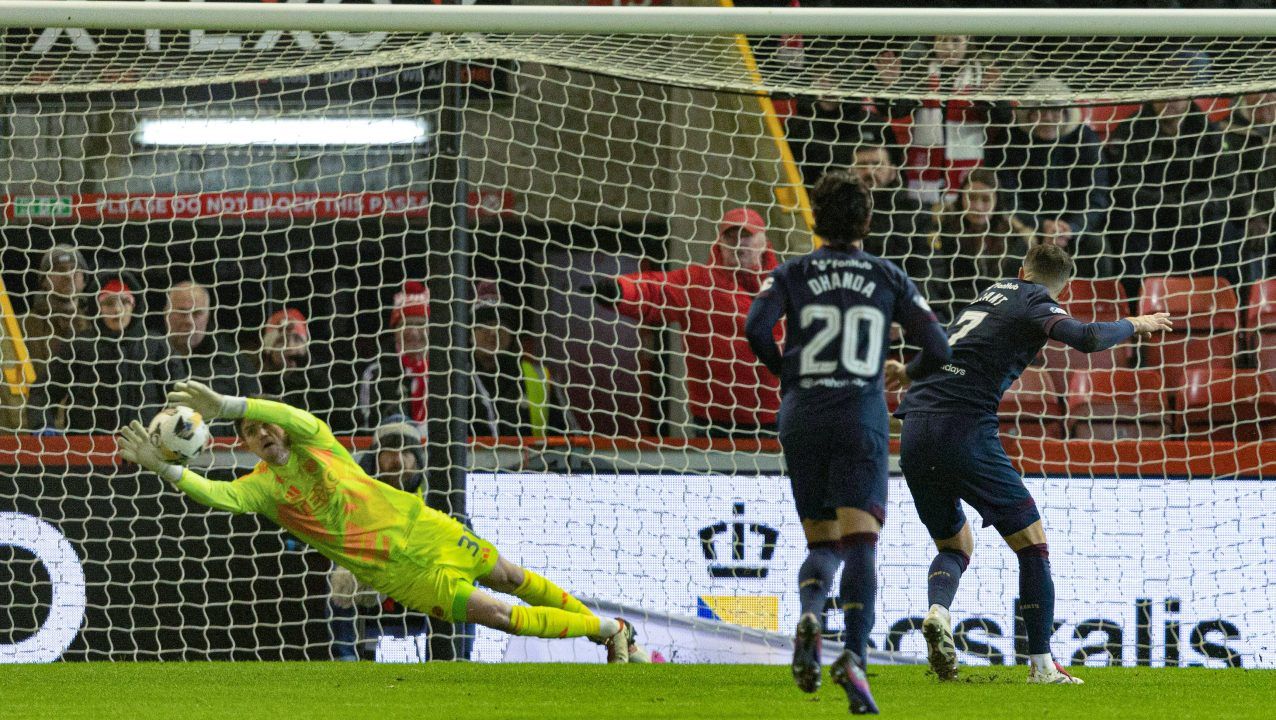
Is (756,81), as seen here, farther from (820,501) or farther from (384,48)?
(820,501)

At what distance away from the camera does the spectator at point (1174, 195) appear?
7.91 metres

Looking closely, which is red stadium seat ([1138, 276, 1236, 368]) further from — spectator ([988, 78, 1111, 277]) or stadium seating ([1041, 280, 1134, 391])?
spectator ([988, 78, 1111, 277])

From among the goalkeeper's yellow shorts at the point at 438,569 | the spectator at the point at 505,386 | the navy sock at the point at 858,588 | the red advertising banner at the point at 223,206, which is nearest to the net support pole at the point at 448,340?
the spectator at the point at 505,386

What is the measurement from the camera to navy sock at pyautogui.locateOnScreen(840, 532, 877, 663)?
156 inches

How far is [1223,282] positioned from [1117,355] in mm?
675

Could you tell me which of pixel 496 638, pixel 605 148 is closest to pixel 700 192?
pixel 605 148

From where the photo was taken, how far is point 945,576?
5125 millimetres

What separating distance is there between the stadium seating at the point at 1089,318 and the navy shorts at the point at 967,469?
8.93 feet

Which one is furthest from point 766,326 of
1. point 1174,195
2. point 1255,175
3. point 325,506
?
point 1255,175

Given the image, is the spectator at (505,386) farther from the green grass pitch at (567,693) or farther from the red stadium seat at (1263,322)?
the red stadium seat at (1263,322)

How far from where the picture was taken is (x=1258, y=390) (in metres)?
7.46

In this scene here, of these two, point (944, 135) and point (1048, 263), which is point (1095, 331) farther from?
point (944, 135)

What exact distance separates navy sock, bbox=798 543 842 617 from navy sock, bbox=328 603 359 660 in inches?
135

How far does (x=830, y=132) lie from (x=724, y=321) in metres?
1.62
